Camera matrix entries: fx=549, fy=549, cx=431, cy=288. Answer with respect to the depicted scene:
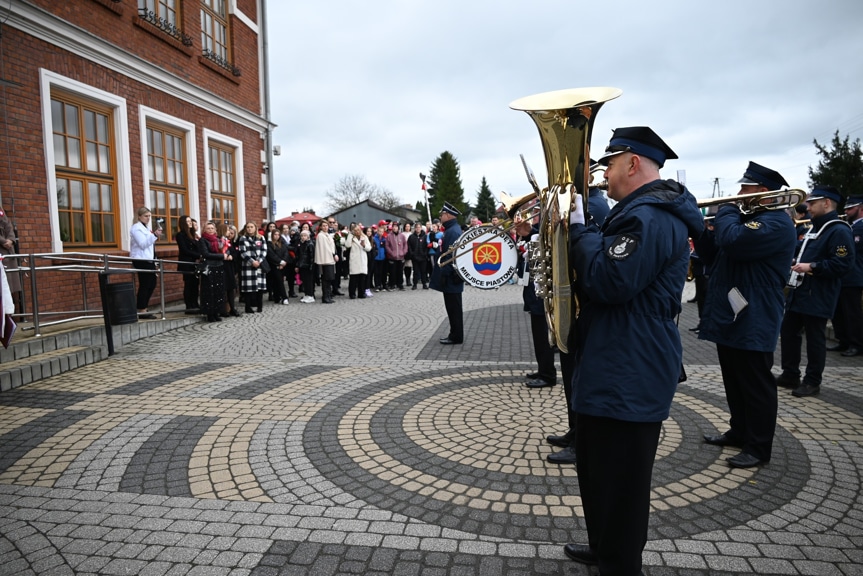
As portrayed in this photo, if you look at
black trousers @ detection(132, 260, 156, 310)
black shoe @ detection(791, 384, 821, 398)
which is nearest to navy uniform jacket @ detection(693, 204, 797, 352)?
black shoe @ detection(791, 384, 821, 398)

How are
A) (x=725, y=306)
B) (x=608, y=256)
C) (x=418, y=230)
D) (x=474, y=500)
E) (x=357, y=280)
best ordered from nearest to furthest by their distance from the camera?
(x=608, y=256)
(x=474, y=500)
(x=725, y=306)
(x=357, y=280)
(x=418, y=230)

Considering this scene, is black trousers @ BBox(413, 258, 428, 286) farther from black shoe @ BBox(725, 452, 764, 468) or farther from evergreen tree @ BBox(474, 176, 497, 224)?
evergreen tree @ BBox(474, 176, 497, 224)

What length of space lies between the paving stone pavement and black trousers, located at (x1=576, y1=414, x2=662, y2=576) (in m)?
0.44

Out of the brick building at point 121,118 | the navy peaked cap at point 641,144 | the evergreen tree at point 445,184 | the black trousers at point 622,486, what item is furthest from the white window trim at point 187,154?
the evergreen tree at point 445,184

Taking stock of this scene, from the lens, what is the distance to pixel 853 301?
689 centimetres

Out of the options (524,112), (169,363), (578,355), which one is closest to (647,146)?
(524,112)

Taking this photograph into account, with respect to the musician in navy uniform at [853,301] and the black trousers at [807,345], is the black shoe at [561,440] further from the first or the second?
the musician in navy uniform at [853,301]

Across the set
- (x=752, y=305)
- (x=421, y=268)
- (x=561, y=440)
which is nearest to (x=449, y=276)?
(x=561, y=440)

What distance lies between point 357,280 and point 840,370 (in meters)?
11.1

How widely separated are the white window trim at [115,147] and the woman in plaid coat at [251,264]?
86.4 inches

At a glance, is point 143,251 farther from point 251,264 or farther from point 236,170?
point 236,170

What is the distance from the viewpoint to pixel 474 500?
10.8 ft

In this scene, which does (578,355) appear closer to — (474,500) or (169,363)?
(474,500)

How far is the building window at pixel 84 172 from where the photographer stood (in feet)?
31.6
